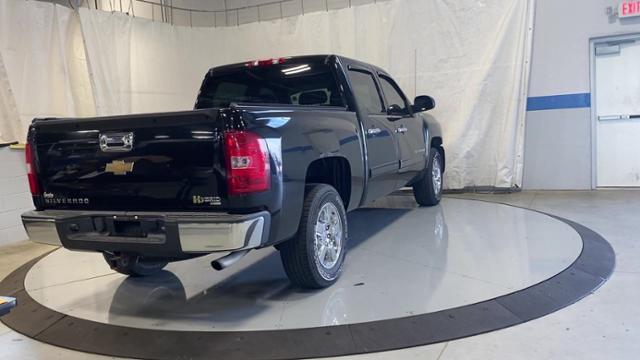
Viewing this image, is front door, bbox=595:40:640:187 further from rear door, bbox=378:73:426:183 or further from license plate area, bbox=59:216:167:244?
license plate area, bbox=59:216:167:244

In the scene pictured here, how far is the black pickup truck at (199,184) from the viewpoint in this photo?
2.43 meters

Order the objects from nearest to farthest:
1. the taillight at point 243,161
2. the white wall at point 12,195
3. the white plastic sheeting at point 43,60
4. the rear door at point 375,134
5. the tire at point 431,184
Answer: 1. the taillight at point 243,161
2. the rear door at point 375,134
3. the white wall at point 12,195
4. the white plastic sheeting at point 43,60
5. the tire at point 431,184

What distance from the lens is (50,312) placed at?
3109 millimetres

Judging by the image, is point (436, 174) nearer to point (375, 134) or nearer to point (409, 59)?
point (409, 59)

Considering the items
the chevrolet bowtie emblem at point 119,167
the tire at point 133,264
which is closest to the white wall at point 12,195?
the tire at point 133,264

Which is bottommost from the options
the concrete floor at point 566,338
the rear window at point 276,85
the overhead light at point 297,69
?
the concrete floor at point 566,338

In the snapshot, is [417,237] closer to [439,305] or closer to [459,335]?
[439,305]

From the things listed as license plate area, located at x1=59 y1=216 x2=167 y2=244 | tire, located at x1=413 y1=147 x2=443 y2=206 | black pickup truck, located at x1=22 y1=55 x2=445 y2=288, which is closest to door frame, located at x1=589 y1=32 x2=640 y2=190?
tire, located at x1=413 y1=147 x2=443 y2=206

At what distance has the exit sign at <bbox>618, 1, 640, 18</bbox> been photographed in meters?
6.04

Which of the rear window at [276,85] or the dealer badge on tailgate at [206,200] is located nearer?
the dealer badge on tailgate at [206,200]

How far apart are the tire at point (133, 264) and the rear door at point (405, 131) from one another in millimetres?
2353

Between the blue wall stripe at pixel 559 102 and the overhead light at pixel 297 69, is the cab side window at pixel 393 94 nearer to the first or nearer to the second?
the overhead light at pixel 297 69

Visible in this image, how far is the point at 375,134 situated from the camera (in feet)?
13.0

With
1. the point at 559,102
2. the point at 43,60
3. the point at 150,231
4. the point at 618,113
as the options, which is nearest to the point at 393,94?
the point at 559,102
